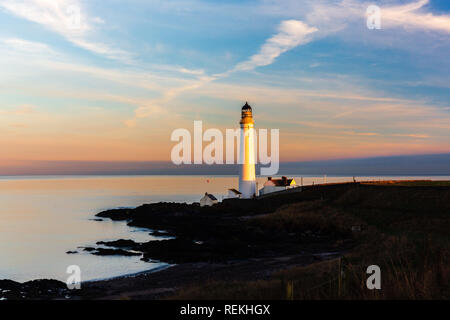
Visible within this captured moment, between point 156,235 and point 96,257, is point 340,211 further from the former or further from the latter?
point 96,257

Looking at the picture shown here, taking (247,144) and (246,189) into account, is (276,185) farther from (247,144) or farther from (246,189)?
(247,144)

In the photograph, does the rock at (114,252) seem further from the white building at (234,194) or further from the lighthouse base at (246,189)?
the white building at (234,194)

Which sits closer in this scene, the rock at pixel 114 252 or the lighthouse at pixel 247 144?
the rock at pixel 114 252

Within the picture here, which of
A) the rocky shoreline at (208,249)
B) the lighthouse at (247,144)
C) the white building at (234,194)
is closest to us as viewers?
the rocky shoreline at (208,249)

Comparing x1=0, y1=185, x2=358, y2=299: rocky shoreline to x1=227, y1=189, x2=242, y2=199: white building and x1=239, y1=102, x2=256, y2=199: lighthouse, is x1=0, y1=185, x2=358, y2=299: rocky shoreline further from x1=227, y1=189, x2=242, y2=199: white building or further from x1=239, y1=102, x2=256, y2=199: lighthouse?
x1=227, y1=189, x2=242, y2=199: white building

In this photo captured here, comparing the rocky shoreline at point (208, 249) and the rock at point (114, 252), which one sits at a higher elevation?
the rocky shoreline at point (208, 249)

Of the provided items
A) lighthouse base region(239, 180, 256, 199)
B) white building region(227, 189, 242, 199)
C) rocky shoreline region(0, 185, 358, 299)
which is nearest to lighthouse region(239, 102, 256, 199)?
lighthouse base region(239, 180, 256, 199)

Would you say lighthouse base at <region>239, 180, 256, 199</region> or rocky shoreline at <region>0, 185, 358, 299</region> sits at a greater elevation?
lighthouse base at <region>239, 180, 256, 199</region>

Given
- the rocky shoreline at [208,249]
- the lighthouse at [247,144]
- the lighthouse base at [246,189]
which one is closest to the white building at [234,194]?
the lighthouse base at [246,189]

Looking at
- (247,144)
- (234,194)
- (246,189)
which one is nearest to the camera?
(247,144)

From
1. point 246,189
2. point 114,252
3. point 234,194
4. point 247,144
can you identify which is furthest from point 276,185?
point 114,252
